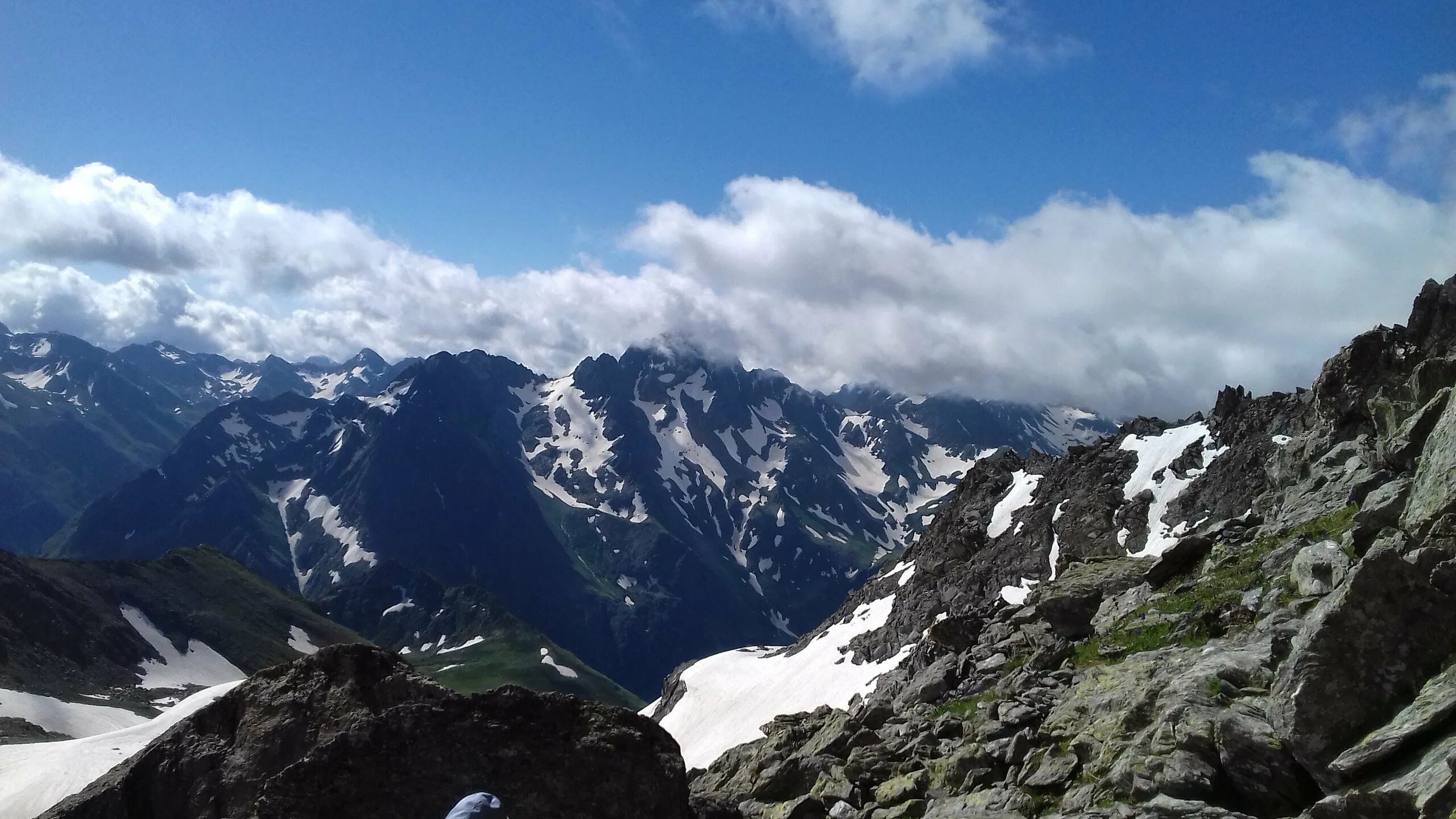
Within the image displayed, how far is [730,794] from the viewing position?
23.9 m

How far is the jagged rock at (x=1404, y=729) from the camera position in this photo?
1220 centimetres

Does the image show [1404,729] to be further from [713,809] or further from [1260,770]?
[713,809]

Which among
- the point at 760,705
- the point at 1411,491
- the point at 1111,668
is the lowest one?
the point at 760,705

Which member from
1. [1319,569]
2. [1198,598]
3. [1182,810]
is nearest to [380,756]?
[1182,810]

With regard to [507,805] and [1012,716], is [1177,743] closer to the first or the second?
[1012,716]

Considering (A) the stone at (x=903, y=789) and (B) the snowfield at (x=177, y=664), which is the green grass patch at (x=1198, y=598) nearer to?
(A) the stone at (x=903, y=789)

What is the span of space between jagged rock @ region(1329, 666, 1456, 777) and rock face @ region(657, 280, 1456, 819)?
32 millimetres

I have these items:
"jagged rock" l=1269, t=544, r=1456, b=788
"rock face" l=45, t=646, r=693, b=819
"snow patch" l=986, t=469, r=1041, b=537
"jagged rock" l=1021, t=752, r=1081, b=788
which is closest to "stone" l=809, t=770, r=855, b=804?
"rock face" l=45, t=646, r=693, b=819

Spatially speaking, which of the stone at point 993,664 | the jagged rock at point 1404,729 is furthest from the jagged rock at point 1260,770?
the stone at point 993,664

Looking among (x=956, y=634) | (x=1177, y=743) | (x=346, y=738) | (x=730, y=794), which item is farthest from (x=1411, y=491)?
(x=346, y=738)

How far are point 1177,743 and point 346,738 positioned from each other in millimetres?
15589

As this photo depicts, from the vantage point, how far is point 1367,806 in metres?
11.4

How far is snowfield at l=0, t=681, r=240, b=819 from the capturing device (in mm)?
56438

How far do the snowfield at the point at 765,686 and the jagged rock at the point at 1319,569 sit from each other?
57321 millimetres
